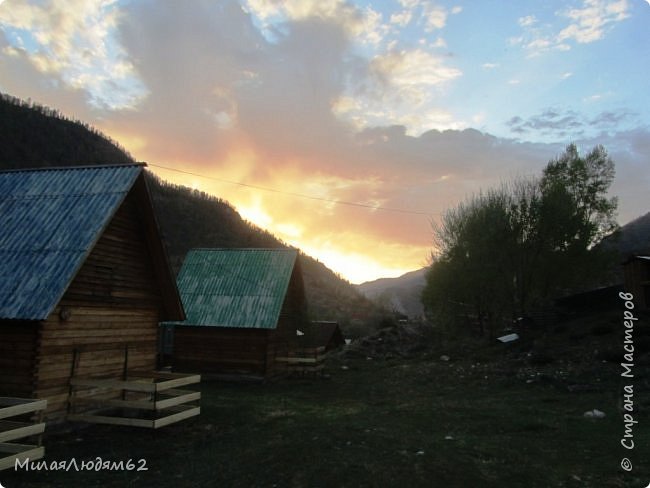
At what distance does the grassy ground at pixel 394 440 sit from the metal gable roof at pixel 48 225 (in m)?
3.61

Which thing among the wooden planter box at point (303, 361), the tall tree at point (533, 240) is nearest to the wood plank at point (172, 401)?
the wooden planter box at point (303, 361)

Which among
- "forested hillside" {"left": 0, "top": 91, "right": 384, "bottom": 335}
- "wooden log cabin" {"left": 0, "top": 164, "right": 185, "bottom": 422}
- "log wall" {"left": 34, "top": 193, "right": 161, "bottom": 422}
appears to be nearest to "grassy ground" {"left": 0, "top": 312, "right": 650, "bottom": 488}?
"log wall" {"left": 34, "top": 193, "right": 161, "bottom": 422}

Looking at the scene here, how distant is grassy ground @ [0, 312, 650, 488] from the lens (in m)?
8.41

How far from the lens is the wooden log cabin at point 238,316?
24188mm

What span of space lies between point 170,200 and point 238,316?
66435 millimetres

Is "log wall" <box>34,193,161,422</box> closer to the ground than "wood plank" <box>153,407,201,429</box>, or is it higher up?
higher up

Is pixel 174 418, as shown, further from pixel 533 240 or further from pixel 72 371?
pixel 533 240

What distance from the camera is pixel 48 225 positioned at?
12.9 meters

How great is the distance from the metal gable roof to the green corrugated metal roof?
1192 cm

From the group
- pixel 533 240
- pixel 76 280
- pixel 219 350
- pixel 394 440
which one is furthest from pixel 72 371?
pixel 533 240

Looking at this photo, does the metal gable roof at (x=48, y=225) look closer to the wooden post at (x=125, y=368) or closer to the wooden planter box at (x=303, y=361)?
the wooden post at (x=125, y=368)

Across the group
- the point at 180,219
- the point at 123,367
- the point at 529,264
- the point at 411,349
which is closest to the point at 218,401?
the point at 123,367

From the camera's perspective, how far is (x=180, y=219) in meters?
80.9

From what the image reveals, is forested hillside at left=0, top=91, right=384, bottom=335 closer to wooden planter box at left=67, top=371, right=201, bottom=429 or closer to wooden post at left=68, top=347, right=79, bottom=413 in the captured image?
wooden planter box at left=67, top=371, right=201, bottom=429
